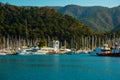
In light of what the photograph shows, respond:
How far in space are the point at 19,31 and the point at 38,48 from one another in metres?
27.6

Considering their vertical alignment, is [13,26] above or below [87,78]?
above

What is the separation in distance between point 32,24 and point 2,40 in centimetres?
2904

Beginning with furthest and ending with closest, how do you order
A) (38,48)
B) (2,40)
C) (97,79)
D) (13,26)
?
1. (13,26)
2. (2,40)
3. (38,48)
4. (97,79)

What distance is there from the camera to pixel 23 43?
6978 inches

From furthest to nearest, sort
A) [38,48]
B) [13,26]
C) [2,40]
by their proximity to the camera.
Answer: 1. [13,26]
2. [2,40]
3. [38,48]

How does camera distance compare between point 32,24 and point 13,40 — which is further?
point 32,24

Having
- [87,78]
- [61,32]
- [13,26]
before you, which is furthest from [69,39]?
[87,78]

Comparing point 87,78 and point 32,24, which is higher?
point 32,24

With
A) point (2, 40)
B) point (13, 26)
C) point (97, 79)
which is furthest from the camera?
point (13, 26)

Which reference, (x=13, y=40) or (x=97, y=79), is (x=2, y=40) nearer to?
(x=13, y=40)

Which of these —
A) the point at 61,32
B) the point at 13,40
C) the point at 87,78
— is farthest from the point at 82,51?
the point at 87,78

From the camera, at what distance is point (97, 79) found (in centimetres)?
4412

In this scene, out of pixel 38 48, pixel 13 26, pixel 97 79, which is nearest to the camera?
pixel 97 79

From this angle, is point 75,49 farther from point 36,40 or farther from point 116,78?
point 116,78
